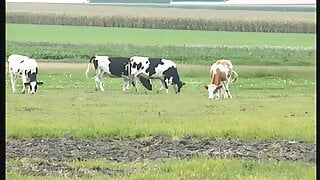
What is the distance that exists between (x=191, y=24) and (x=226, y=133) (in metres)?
0.33

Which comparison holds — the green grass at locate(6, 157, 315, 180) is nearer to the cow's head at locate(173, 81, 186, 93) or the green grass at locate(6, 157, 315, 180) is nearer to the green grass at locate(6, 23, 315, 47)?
the cow's head at locate(173, 81, 186, 93)

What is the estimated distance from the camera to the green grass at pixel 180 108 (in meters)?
1.77

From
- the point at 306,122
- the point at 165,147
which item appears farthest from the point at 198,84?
the point at 306,122

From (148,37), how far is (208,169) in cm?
42

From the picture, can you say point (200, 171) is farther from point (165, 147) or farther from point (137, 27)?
point (137, 27)

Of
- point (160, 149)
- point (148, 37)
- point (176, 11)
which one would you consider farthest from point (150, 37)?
point (160, 149)

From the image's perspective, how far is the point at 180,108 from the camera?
5.91 ft

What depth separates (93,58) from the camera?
5.84 feet

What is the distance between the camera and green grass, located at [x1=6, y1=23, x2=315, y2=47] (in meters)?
1.78

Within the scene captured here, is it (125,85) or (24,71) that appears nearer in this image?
(24,71)

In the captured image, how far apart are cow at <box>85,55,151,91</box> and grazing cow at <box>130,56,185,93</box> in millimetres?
25

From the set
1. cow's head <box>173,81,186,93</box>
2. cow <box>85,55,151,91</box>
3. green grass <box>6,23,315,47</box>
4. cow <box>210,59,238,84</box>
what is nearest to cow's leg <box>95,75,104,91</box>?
cow <box>85,55,151,91</box>

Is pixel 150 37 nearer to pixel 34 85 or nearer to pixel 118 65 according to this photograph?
pixel 118 65

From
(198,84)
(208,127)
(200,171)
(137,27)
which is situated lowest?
(200,171)
